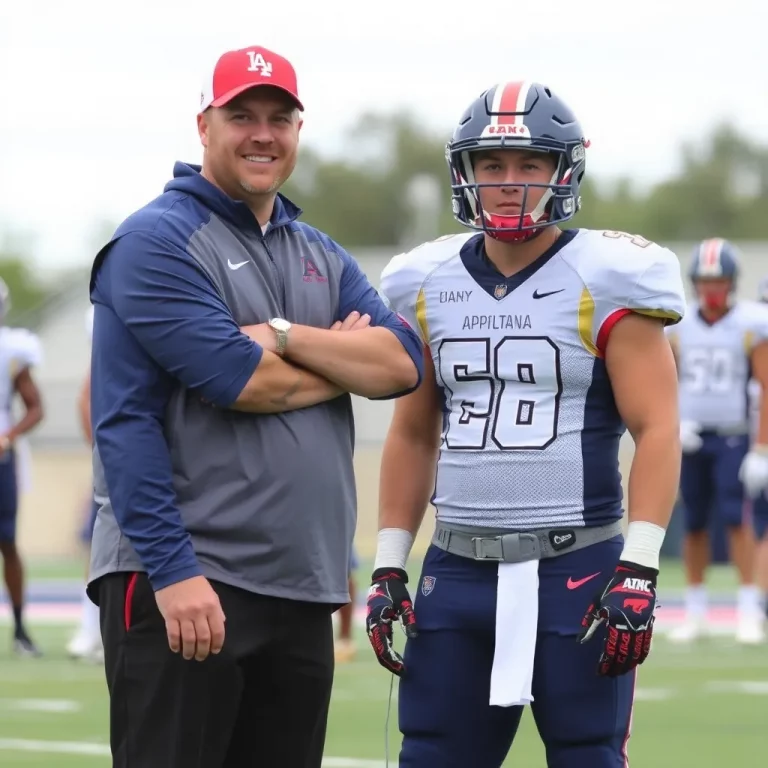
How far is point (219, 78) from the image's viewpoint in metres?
3.73

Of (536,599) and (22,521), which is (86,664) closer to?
(536,599)

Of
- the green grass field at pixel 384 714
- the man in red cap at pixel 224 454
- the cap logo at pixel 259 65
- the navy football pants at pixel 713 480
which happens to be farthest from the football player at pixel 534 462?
the navy football pants at pixel 713 480

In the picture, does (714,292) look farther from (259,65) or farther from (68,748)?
(259,65)

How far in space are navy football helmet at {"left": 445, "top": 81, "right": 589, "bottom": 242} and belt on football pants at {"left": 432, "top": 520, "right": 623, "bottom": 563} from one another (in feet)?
2.07

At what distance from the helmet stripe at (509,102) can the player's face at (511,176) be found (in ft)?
0.21

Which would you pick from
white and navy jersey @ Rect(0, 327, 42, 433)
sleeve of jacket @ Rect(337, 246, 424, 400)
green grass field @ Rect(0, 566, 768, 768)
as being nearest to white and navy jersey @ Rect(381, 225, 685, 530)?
sleeve of jacket @ Rect(337, 246, 424, 400)

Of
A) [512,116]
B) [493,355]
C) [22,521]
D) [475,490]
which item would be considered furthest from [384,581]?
[22,521]

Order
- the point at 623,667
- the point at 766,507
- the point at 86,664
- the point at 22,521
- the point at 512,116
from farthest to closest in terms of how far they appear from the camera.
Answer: the point at 22,521, the point at 766,507, the point at 86,664, the point at 512,116, the point at 623,667

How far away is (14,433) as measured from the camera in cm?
952

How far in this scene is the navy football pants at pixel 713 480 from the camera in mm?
9812

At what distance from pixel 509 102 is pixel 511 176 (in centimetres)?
17

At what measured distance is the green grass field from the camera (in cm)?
638

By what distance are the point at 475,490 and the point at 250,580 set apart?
0.57 m

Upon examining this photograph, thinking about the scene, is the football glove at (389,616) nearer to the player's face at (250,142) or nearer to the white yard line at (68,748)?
the player's face at (250,142)
